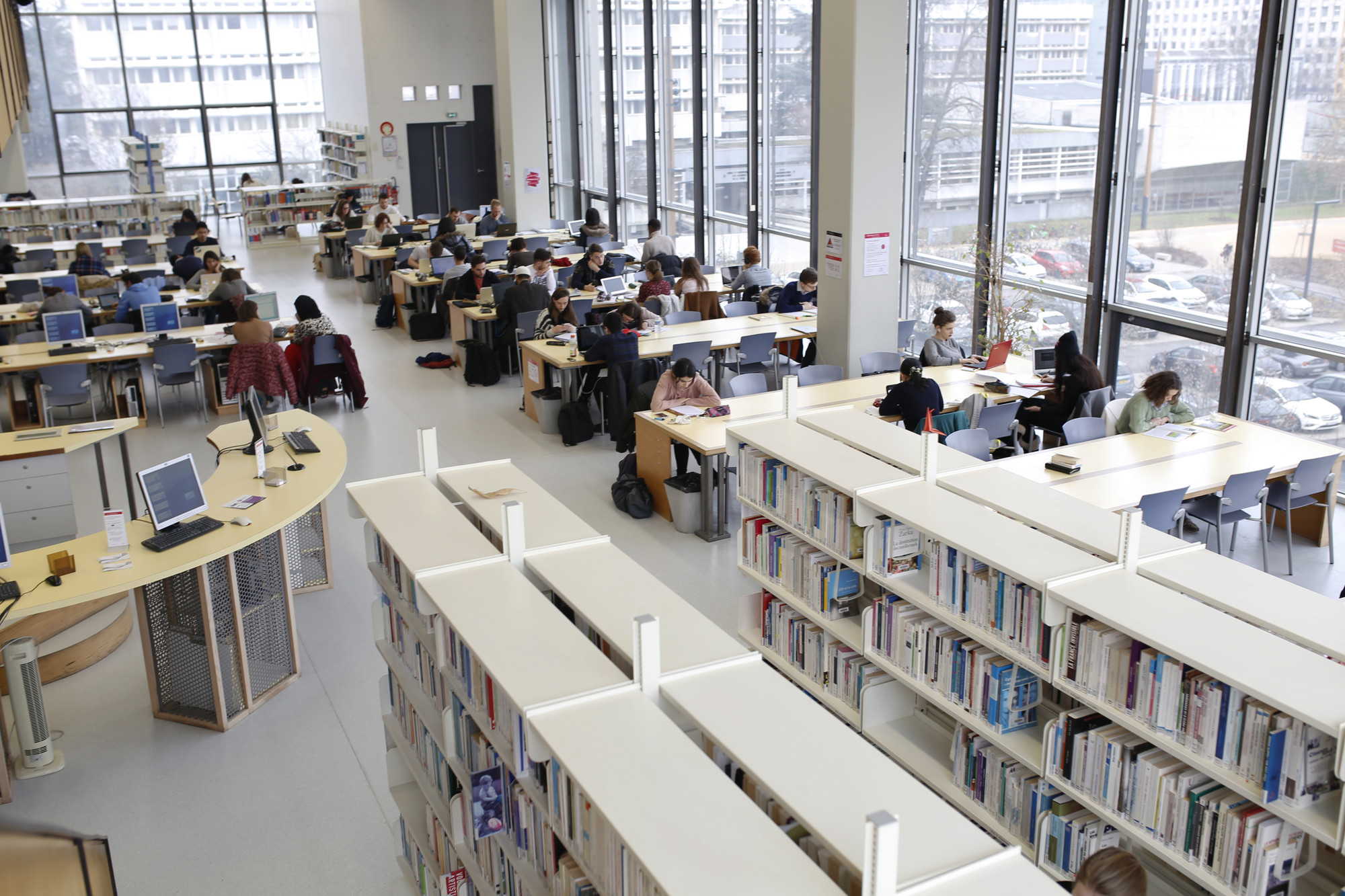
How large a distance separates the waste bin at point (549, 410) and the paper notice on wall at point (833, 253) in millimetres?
2470

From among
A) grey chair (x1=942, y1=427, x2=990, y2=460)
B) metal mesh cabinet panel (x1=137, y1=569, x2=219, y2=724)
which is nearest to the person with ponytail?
grey chair (x1=942, y1=427, x2=990, y2=460)

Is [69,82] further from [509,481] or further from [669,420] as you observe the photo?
[509,481]

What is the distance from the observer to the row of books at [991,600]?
321cm

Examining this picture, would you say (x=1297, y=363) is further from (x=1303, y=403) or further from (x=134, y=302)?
(x=134, y=302)

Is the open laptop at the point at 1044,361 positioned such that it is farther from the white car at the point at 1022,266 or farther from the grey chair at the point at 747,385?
the grey chair at the point at 747,385

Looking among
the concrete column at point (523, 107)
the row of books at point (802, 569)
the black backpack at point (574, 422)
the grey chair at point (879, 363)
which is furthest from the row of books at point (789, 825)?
the concrete column at point (523, 107)

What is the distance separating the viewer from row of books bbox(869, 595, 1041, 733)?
133 inches

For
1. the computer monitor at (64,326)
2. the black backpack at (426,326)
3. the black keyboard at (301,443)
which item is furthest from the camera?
the black backpack at (426,326)

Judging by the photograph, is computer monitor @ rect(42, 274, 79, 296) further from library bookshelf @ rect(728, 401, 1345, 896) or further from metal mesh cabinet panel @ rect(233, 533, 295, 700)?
library bookshelf @ rect(728, 401, 1345, 896)

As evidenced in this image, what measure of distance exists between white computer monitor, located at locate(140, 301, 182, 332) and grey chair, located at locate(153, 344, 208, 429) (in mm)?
465

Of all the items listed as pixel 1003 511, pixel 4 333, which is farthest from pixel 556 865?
pixel 4 333

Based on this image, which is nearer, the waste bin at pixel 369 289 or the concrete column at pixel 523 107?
the waste bin at pixel 369 289

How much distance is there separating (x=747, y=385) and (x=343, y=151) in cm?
1549

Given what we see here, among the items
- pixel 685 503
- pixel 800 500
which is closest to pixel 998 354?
pixel 685 503
